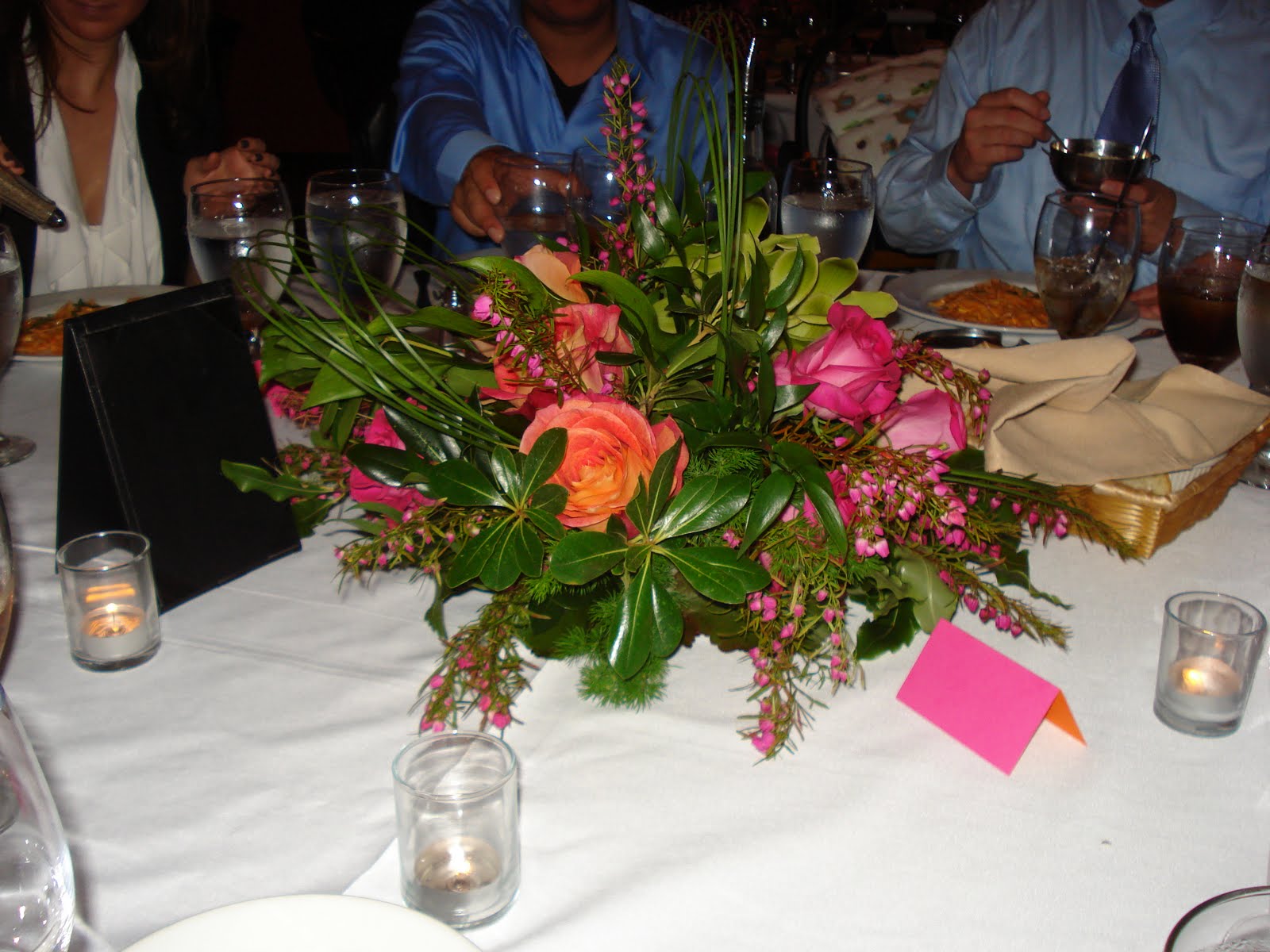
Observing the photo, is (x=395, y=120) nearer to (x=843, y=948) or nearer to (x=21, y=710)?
(x=21, y=710)

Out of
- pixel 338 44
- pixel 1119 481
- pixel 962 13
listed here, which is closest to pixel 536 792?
pixel 1119 481

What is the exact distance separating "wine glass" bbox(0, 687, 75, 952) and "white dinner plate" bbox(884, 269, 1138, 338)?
1.09m

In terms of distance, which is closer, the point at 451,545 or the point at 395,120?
the point at 451,545

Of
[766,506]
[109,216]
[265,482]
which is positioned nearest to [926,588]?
[766,506]

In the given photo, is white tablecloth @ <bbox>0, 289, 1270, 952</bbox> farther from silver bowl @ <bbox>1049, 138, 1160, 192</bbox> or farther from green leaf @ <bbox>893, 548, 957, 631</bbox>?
silver bowl @ <bbox>1049, 138, 1160, 192</bbox>

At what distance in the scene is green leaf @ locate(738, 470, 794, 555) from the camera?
577mm

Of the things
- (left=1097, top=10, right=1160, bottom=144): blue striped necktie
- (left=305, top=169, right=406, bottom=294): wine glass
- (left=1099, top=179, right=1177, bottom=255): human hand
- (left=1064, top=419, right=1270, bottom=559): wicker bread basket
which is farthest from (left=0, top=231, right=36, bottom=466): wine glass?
(left=1097, top=10, right=1160, bottom=144): blue striped necktie

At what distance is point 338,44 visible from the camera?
9.26ft

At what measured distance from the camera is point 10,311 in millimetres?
937

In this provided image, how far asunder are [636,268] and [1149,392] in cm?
52

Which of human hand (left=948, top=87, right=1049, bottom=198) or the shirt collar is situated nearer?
human hand (left=948, top=87, right=1049, bottom=198)

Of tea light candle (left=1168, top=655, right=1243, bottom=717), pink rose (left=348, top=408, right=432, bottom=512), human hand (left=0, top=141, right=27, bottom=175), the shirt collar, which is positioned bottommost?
tea light candle (left=1168, top=655, right=1243, bottom=717)

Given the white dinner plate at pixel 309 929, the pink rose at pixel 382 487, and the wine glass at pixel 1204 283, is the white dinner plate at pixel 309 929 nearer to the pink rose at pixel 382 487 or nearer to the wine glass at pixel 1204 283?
the pink rose at pixel 382 487

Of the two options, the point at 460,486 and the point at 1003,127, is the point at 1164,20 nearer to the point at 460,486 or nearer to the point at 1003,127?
the point at 1003,127
